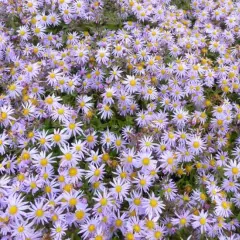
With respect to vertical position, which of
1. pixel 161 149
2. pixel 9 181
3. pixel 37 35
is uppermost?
pixel 37 35

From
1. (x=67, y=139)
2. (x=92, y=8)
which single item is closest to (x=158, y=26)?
(x=92, y=8)

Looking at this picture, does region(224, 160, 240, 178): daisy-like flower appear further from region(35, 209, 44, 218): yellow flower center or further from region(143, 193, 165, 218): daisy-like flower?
region(35, 209, 44, 218): yellow flower center

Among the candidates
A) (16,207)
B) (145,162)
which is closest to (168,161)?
(145,162)

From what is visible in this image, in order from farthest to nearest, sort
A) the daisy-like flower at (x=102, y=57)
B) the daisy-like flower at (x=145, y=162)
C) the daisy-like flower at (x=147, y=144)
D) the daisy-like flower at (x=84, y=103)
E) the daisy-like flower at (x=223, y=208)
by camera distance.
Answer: the daisy-like flower at (x=102, y=57) → the daisy-like flower at (x=84, y=103) → the daisy-like flower at (x=147, y=144) → the daisy-like flower at (x=145, y=162) → the daisy-like flower at (x=223, y=208)

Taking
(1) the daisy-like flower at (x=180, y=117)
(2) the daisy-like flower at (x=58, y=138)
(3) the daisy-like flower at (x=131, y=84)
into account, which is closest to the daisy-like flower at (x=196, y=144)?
(1) the daisy-like flower at (x=180, y=117)

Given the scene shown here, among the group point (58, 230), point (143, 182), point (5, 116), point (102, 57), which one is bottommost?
point (58, 230)

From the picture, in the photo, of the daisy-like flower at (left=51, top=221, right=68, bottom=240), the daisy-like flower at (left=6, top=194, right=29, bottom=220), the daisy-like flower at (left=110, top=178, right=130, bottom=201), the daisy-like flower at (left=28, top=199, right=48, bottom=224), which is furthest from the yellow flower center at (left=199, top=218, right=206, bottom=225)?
the daisy-like flower at (left=6, top=194, right=29, bottom=220)

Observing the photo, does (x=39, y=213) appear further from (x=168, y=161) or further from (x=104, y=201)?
(x=168, y=161)

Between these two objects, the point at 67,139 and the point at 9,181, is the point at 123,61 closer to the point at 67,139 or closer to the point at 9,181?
the point at 67,139

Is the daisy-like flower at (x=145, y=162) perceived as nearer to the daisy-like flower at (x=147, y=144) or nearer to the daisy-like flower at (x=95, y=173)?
the daisy-like flower at (x=147, y=144)
